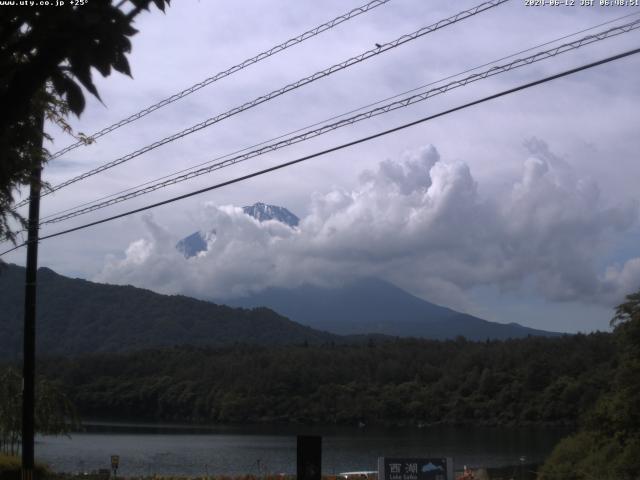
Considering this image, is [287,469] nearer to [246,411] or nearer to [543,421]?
[543,421]

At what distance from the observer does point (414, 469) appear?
14.5 metres

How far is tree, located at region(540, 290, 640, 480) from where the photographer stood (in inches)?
1134

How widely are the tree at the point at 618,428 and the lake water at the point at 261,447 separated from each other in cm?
561

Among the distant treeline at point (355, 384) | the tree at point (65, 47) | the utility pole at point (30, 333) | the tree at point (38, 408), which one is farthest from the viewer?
the distant treeline at point (355, 384)

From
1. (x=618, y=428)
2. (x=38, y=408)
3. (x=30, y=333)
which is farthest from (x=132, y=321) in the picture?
(x=30, y=333)

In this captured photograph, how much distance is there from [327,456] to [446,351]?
4751cm

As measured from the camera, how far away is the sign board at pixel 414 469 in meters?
14.3

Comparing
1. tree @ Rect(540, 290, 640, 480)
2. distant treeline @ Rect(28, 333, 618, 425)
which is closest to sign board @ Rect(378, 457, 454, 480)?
tree @ Rect(540, 290, 640, 480)

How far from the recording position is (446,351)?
88.4m

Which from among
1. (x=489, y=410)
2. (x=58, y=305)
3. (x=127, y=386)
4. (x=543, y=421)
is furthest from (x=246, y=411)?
(x=58, y=305)

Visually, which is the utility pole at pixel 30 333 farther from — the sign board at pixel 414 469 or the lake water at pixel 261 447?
the lake water at pixel 261 447

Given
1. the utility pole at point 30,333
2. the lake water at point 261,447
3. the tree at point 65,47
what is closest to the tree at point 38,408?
the lake water at point 261,447

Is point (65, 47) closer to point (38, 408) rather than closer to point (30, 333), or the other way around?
point (30, 333)

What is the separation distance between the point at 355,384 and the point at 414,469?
60822 mm
